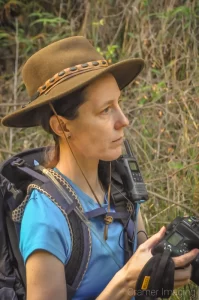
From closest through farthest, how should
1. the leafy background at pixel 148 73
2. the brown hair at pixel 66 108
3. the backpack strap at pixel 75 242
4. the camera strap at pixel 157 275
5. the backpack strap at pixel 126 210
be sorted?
the camera strap at pixel 157 275, the backpack strap at pixel 75 242, the brown hair at pixel 66 108, the backpack strap at pixel 126 210, the leafy background at pixel 148 73

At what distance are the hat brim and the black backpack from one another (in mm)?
140

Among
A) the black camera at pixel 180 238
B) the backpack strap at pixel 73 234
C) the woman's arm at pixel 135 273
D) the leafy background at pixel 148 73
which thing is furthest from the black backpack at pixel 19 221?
the leafy background at pixel 148 73

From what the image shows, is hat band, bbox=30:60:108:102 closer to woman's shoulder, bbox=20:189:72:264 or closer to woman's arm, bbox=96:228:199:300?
woman's shoulder, bbox=20:189:72:264

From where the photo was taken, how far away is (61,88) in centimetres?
201

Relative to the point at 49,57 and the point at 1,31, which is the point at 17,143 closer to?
the point at 1,31

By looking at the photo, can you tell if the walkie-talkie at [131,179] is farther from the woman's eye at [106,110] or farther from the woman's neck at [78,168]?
the woman's eye at [106,110]

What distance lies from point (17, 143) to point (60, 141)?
2624mm

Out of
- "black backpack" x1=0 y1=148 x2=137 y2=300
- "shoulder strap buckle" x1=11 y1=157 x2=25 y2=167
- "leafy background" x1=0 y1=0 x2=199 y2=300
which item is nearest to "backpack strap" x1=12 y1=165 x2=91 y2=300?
"black backpack" x1=0 y1=148 x2=137 y2=300

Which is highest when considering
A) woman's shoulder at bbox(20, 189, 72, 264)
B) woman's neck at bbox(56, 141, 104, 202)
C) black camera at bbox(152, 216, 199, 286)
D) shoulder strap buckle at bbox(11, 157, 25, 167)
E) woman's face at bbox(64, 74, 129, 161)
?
woman's face at bbox(64, 74, 129, 161)

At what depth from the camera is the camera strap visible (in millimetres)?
1822

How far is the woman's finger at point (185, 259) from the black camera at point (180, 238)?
0.06ft


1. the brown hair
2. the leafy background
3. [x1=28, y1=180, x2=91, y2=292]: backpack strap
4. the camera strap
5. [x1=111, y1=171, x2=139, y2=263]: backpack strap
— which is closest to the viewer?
the camera strap

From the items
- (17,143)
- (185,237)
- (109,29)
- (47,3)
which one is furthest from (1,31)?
(185,237)

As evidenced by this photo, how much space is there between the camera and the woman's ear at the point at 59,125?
82.0 inches
